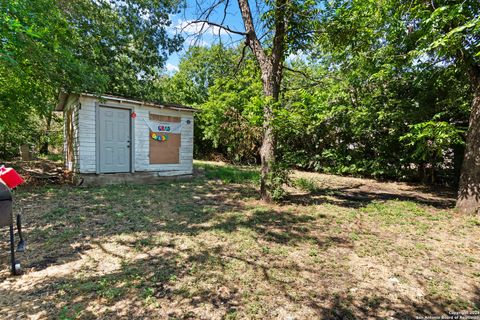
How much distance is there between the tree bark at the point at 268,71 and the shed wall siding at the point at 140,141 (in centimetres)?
362

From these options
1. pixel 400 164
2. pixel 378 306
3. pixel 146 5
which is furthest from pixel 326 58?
pixel 378 306

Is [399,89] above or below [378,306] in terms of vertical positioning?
above

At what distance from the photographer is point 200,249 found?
2.98 meters

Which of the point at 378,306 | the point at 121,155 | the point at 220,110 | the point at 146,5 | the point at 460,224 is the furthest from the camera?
the point at 220,110

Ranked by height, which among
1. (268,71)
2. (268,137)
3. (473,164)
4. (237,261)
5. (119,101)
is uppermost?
(268,71)

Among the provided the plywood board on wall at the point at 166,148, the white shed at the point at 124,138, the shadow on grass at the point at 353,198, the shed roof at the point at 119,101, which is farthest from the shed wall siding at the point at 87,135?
the shadow on grass at the point at 353,198

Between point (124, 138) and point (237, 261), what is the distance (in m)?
5.49

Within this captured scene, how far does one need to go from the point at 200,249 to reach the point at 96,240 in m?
1.38

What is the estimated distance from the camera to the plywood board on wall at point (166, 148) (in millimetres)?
7332

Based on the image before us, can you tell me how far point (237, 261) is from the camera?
271cm

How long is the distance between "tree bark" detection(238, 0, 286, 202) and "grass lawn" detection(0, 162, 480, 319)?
33.4 inches

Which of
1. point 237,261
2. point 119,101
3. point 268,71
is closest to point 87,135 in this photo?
point 119,101

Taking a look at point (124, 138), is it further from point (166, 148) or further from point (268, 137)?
point (268, 137)

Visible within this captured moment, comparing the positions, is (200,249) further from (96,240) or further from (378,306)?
(378,306)
